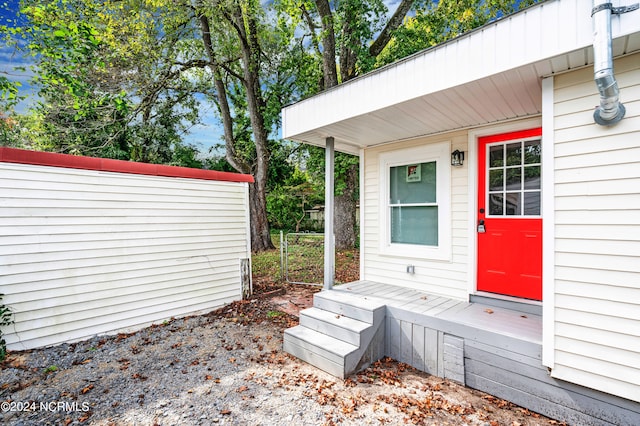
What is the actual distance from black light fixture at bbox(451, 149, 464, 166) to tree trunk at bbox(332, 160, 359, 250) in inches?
205

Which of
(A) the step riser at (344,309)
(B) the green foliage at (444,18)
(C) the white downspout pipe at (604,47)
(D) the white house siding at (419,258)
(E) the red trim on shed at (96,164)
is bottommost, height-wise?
(A) the step riser at (344,309)

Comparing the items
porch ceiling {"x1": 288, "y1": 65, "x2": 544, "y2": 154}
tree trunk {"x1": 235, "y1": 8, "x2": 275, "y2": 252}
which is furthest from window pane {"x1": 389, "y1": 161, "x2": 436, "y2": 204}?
tree trunk {"x1": 235, "y1": 8, "x2": 275, "y2": 252}

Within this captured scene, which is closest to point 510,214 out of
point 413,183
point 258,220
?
point 413,183

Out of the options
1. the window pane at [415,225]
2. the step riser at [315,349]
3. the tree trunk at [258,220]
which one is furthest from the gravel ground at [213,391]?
the tree trunk at [258,220]

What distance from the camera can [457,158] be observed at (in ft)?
11.4

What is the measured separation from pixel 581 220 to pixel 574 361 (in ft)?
3.31

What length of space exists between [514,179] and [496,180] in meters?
0.17

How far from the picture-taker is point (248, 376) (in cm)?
278

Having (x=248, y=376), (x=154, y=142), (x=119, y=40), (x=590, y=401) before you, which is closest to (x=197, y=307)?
(x=248, y=376)

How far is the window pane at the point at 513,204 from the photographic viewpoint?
310cm

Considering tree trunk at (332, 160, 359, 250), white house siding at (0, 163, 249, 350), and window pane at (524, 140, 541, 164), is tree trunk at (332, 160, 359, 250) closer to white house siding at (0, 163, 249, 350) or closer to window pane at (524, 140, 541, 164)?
white house siding at (0, 163, 249, 350)

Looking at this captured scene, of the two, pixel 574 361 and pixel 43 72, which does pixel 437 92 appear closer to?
pixel 574 361

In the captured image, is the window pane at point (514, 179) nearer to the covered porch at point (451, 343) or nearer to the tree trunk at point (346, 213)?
the covered porch at point (451, 343)

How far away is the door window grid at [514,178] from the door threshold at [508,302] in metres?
0.91
